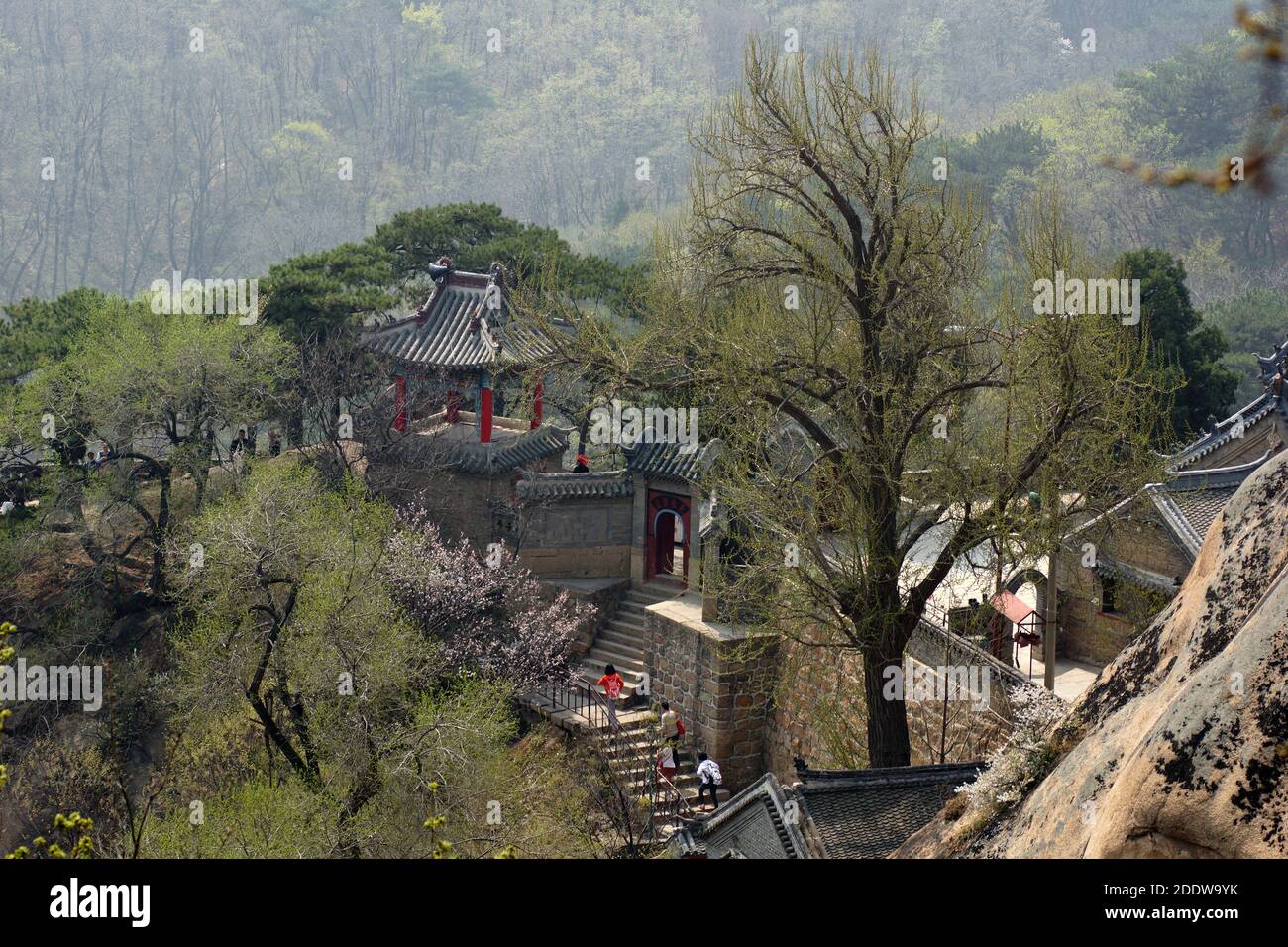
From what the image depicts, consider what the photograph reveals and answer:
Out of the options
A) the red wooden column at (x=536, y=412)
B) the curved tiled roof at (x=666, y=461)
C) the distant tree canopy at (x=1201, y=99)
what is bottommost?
the curved tiled roof at (x=666, y=461)

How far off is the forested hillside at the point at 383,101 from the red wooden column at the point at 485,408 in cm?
4491

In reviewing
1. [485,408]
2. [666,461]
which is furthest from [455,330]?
[666,461]

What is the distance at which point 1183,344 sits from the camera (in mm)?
27156

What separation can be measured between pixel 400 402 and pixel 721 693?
34.9ft

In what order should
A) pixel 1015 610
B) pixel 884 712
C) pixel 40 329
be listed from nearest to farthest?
1. pixel 884 712
2. pixel 1015 610
3. pixel 40 329

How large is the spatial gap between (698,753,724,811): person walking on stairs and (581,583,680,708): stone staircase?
253 cm

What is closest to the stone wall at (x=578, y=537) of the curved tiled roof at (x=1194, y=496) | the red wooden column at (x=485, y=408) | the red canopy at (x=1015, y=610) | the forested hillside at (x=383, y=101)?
the red wooden column at (x=485, y=408)

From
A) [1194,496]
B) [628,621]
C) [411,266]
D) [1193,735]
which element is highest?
[411,266]

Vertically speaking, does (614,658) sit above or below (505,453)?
below

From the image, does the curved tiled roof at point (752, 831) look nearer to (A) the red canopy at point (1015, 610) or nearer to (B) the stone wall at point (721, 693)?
(B) the stone wall at point (721, 693)

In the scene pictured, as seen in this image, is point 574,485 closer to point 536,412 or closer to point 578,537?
point 578,537

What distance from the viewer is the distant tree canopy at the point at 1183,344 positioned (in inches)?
1053
